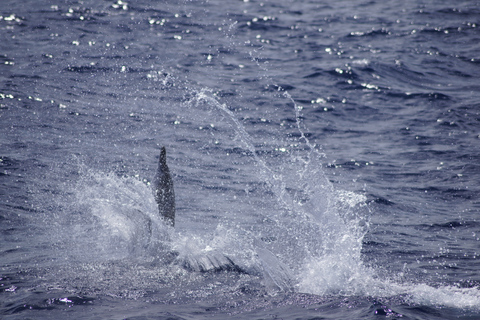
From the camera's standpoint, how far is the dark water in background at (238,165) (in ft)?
25.7

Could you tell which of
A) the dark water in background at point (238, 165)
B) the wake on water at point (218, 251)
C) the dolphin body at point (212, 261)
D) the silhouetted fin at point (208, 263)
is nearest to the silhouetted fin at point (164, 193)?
the dolphin body at point (212, 261)

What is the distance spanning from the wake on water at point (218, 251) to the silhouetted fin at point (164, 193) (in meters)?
0.17

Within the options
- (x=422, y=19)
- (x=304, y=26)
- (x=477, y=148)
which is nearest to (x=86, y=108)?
(x=477, y=148)

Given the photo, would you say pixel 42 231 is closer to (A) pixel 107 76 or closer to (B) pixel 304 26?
(A) pixel 107 76

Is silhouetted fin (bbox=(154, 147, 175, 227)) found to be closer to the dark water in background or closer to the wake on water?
the wake on water

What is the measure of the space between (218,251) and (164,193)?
1.35m

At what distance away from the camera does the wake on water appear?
787cm

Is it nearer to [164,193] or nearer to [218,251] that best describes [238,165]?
[164,193]

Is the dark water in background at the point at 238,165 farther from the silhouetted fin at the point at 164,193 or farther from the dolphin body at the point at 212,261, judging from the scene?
the silhouetted fin at the point at 164,193

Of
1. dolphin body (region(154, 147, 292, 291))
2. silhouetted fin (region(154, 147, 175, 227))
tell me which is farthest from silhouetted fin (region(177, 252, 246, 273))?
silhouetted fin (region(154, 147, 175, 227))

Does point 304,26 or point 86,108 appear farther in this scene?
point 304,26

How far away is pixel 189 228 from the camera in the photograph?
34.4ft

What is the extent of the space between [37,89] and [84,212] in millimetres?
7852

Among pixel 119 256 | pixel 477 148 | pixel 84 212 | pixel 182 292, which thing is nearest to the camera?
pixel 182 292
